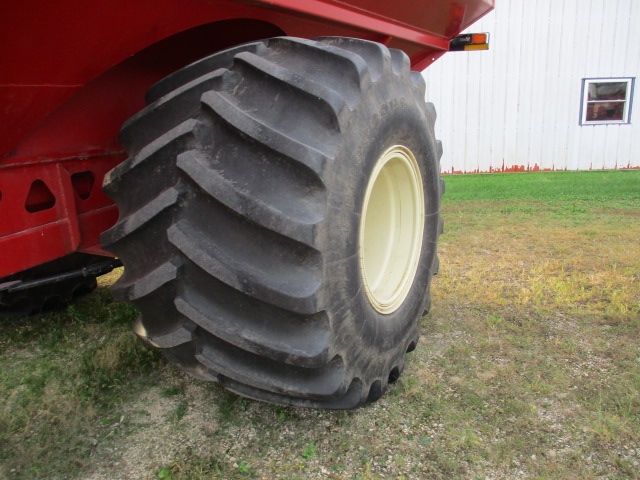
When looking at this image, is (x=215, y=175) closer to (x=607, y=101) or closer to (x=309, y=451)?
(x=309, y=451)

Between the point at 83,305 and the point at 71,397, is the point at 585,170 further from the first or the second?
the point at 71,397

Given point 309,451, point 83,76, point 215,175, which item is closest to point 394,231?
point 309,451

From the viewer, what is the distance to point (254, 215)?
130 centimetres

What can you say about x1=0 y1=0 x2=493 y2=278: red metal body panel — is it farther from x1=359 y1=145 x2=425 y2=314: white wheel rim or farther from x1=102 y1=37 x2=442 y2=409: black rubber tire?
x1=359 y1=145 x2=425 y2=314: white wheel rim

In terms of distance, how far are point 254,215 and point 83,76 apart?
535mm

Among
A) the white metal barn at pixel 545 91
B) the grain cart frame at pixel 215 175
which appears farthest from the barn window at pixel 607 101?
the grain cart frame at pixel 215 175

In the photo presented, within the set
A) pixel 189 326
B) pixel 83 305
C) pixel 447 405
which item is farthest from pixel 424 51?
pixel 83 305

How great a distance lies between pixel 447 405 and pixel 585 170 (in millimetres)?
7830

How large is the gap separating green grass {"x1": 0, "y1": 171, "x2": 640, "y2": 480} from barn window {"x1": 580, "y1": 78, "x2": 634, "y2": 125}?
6.19 meters

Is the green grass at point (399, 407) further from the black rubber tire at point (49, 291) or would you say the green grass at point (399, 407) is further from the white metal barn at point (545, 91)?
the white metal barn at point (545, 91)

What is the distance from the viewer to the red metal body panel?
1.12 m

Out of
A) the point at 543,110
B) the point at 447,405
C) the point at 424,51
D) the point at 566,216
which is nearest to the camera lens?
the point at 447,405

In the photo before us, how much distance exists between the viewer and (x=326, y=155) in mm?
1367

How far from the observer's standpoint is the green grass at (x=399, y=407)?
5.21ft
